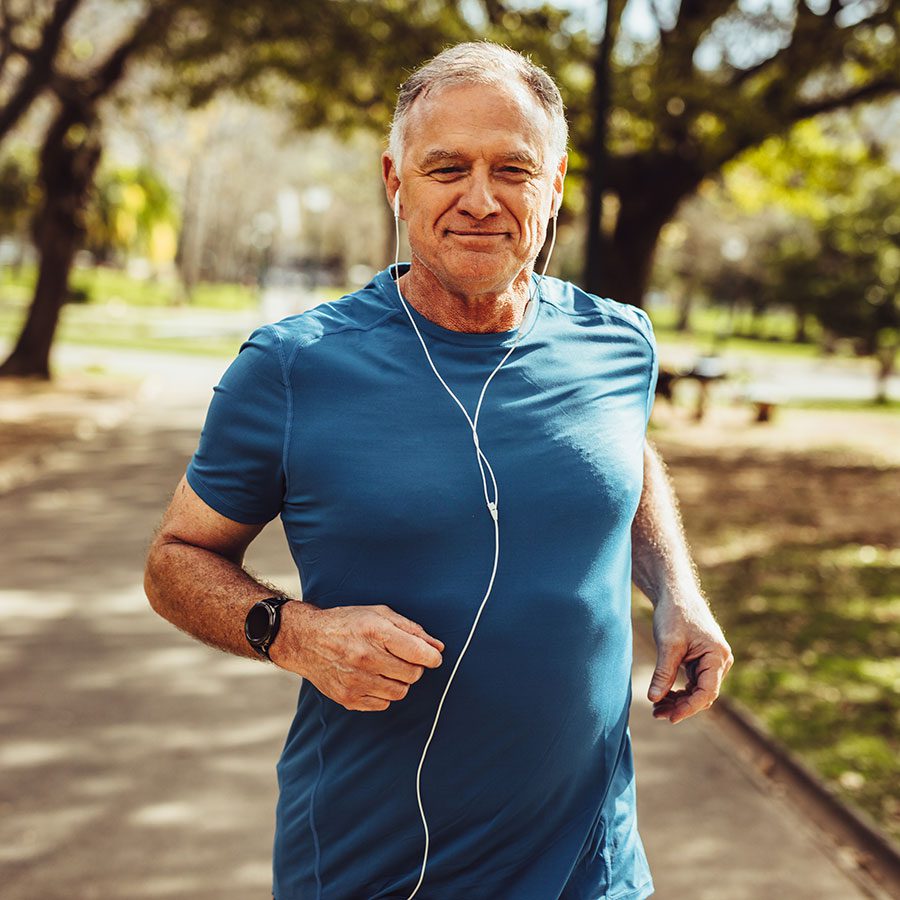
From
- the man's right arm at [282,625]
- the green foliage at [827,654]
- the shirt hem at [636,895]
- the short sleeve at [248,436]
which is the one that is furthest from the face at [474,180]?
the green foliage at [827,654]

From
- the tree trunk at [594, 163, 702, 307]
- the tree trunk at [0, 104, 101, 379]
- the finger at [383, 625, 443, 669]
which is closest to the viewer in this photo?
the finger at [383, 625, 443, 669]

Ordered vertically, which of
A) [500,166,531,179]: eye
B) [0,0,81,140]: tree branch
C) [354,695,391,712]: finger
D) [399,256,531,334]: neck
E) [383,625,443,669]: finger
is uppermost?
[0,0,81,140]: tree branch

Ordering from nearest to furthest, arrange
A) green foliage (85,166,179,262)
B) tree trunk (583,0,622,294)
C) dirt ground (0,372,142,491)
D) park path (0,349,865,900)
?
park path (0,349,865,900), tree trunk (583,0,622,294), dirt ground (0,372,142,491), green foliage (85,166,179,262)

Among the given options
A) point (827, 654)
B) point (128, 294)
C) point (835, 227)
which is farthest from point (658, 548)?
point (128, 294)

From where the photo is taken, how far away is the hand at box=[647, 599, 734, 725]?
2172mm

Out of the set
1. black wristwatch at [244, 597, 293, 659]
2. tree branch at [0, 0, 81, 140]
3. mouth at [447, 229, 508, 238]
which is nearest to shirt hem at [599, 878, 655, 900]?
black wristwatch at [244, 597, 293, 659]

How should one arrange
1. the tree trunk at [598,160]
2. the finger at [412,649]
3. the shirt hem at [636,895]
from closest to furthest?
the finger at [412,649] → the shirt hem at [636,895] → the tree trunk at [598,160]

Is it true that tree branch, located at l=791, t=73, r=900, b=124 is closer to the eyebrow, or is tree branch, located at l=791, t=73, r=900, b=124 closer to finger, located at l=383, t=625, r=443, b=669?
the eyebrow

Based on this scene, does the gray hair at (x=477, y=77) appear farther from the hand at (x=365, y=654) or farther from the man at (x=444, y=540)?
the hand at (x=365, y=654)

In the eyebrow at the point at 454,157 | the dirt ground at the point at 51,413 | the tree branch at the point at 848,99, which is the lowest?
the dirt ground at the point at 51,413

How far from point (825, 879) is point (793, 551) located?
237 inches

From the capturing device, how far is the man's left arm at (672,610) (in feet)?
7.16

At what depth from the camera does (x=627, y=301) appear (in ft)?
57.1

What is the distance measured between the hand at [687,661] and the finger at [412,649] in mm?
562
